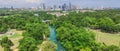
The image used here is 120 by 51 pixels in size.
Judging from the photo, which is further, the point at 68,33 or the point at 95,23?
the point at 95,23

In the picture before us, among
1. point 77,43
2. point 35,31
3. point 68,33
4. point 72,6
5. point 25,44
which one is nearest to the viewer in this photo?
point 25,44

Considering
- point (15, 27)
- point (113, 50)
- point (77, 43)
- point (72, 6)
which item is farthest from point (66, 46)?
point (72, 6)

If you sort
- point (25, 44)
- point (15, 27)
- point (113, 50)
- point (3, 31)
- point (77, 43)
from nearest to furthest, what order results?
point (113, 50) → point (25, 44) → point (77, 43) → point (3, 31) → point (15, 27)

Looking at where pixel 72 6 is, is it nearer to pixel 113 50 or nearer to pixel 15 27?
pixel 15 27

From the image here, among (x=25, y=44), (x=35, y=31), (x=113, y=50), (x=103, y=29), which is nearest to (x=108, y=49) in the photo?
(x=113, y=50)

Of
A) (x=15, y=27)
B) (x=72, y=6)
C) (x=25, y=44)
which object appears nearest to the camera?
(x=25, y=44)

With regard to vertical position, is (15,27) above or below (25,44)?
below

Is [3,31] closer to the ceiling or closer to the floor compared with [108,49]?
closer to the floor

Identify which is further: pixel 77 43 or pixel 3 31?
pixel 3 31

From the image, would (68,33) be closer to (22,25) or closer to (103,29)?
(103,29)
